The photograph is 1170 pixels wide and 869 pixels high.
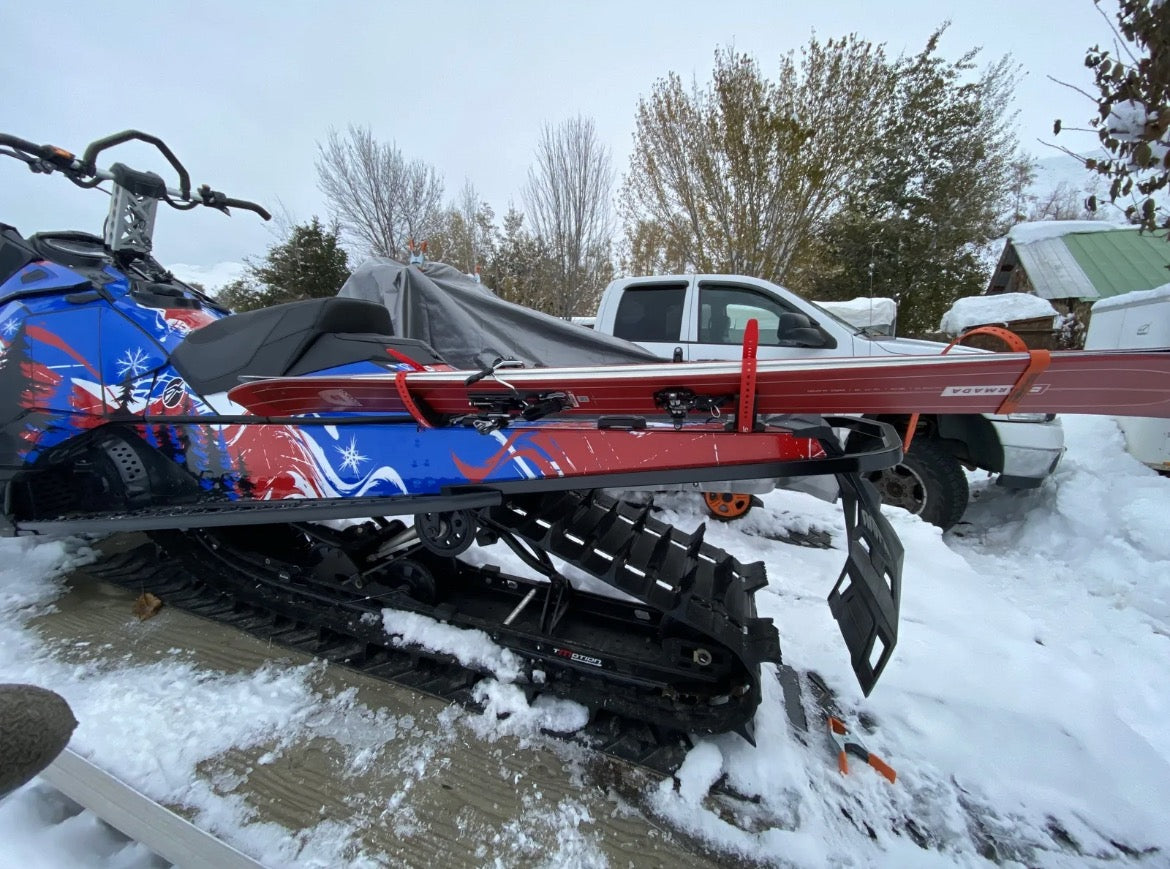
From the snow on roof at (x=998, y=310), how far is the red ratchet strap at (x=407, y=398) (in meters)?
A: 8.45

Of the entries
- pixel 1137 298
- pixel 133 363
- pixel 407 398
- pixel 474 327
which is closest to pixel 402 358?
pixel 407 398

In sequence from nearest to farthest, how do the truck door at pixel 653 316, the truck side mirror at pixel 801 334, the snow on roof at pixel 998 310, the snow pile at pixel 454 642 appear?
the snow pile at pixel 454 642, the truck side mirror at pixel 801 334, the truck door at pixel 653 316, the snow on roof at pixel 998 310

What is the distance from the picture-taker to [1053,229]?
1364 cm

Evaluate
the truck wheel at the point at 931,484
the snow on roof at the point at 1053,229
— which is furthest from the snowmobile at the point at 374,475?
the snow on roof at the point at 1053,229

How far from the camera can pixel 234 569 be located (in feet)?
7.91

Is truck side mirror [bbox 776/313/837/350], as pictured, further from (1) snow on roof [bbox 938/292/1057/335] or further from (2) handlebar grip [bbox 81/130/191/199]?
(1) snow on roof [bbox 938/292/1057/335]

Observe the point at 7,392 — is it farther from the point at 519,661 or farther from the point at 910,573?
the point at 910,573

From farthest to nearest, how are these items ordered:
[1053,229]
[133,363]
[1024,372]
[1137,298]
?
[1053,229], [1137,298], [133,363], [1024,372]

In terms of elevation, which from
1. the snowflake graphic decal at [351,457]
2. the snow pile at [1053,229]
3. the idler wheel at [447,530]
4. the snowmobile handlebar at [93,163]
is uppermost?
the snow pile at [1053,229]

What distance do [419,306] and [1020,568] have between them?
5251mm

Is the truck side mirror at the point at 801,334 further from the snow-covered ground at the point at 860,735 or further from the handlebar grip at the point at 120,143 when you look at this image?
the handlebar grip at the point at 120,143

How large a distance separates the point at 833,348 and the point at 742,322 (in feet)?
2.51

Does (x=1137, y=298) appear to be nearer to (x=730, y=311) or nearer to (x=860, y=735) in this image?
(x=730, y=311)

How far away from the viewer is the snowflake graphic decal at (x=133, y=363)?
215 centimetres
